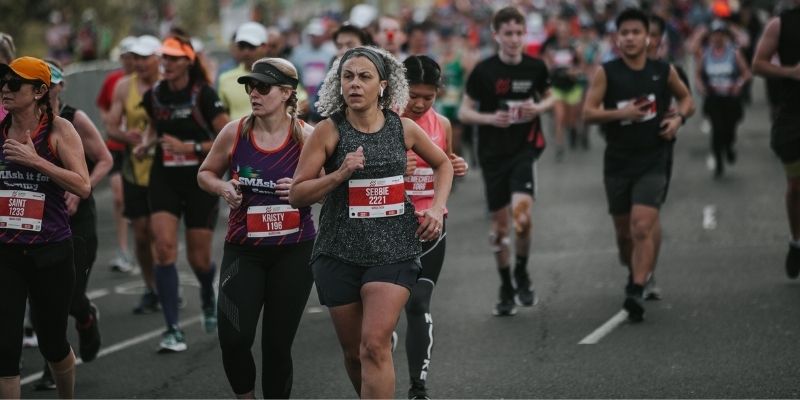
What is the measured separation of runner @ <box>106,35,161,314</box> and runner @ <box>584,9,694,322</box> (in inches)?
128

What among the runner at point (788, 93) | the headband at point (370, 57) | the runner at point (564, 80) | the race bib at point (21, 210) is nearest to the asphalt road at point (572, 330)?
the runner at point (788, 93)

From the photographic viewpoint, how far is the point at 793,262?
11.4m

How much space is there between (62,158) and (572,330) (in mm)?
3904

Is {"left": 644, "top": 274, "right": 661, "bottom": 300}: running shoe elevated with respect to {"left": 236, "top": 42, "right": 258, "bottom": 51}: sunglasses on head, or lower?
lower

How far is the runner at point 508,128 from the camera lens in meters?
10.7

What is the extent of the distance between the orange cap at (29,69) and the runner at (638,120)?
13.9 feet

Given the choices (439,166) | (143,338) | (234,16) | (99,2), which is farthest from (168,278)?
(99,2)

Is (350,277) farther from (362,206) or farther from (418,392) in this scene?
(418,392)

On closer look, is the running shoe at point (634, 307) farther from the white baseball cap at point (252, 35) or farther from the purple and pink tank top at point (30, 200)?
the purple and pink tank top at point (30, 200)

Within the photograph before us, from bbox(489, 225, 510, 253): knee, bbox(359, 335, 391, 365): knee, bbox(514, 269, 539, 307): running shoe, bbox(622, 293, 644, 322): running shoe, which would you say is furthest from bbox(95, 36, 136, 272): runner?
bbox(359, 335, 391, 365): knee

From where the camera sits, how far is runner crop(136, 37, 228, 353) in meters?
10.1

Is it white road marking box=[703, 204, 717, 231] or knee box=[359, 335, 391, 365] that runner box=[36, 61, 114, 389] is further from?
white road marking box=[703, 204, 717, 231]

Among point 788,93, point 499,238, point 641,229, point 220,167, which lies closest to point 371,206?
point 220,167

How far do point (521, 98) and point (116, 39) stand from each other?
72.1ft
